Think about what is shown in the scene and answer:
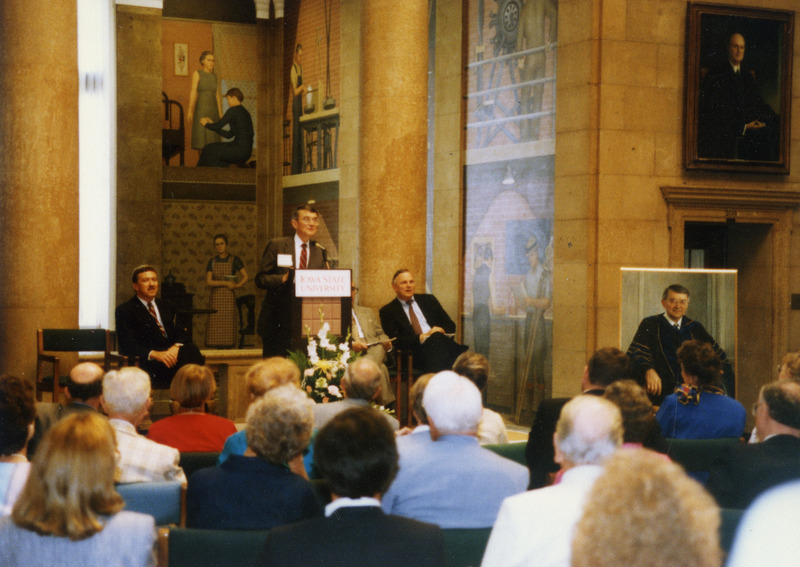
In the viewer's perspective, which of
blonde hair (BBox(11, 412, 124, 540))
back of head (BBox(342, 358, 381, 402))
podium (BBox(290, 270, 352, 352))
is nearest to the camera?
blonde hair (BBox(11, 412, 124, 540))

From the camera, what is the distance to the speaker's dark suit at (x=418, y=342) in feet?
26.4

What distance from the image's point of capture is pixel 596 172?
927cm

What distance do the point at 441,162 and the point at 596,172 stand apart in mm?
2419

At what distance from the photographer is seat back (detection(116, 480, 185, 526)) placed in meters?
3.33

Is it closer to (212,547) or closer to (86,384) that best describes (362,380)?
(86,384)

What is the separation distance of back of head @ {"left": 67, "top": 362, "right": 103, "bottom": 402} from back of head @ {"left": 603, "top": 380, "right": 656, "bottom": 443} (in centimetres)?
248

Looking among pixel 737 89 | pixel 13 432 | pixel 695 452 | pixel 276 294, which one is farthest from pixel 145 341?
pixel 737 89

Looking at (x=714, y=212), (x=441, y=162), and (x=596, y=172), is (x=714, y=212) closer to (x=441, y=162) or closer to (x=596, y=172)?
(x=596, y=172)

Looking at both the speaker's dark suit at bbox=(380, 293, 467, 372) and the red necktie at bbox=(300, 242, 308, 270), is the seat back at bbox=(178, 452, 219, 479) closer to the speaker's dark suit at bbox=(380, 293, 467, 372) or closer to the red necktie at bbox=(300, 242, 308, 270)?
the red necktie at bbox=(300, 242, 308, 270)

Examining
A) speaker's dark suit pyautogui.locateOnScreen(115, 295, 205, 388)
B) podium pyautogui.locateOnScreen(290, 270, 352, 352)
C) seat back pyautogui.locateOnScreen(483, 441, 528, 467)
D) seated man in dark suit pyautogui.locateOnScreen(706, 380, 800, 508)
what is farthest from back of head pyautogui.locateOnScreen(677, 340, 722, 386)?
speaker's dark suit pyautogui.locateOnScreen(115, 295, 205, 388)

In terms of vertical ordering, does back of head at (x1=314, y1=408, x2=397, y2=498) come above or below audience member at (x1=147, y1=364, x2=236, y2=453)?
above

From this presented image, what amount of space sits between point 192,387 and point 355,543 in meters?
2.35

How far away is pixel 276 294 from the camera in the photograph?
746cm

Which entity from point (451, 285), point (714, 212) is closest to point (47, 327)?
point (451, 285)
